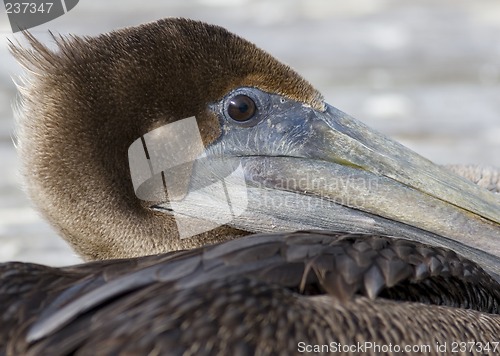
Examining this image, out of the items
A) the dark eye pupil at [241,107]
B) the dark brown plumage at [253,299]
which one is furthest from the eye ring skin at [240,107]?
the dark brown plumage at [253,299]

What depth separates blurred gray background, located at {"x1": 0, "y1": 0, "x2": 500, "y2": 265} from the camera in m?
7.16

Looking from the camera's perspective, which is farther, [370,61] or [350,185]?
[370,61]

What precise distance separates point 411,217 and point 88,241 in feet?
3.89

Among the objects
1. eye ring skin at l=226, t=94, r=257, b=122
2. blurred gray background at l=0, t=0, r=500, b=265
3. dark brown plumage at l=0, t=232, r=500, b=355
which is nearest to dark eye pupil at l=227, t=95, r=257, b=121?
eye ring skin at l=226, t=94, r=257, b=122

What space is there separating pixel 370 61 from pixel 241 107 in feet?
18.2

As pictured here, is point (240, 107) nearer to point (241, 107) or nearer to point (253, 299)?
point (241, 107)

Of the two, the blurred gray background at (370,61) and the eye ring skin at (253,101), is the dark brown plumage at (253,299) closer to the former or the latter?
the eye ring skin at (253,101)

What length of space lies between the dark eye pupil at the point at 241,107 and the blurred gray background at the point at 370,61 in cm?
198

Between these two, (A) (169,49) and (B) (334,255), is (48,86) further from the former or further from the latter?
(B) (334,255)

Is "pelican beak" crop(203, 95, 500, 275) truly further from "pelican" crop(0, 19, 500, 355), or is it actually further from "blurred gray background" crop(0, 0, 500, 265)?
"blurred gray background" crop(0, 0, 500, 265)

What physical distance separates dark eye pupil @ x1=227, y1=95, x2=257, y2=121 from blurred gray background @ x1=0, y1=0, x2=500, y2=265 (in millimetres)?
1979

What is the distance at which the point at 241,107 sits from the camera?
4.00 metres

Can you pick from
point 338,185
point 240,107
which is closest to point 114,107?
point 240,107

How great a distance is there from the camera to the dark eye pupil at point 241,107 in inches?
157
